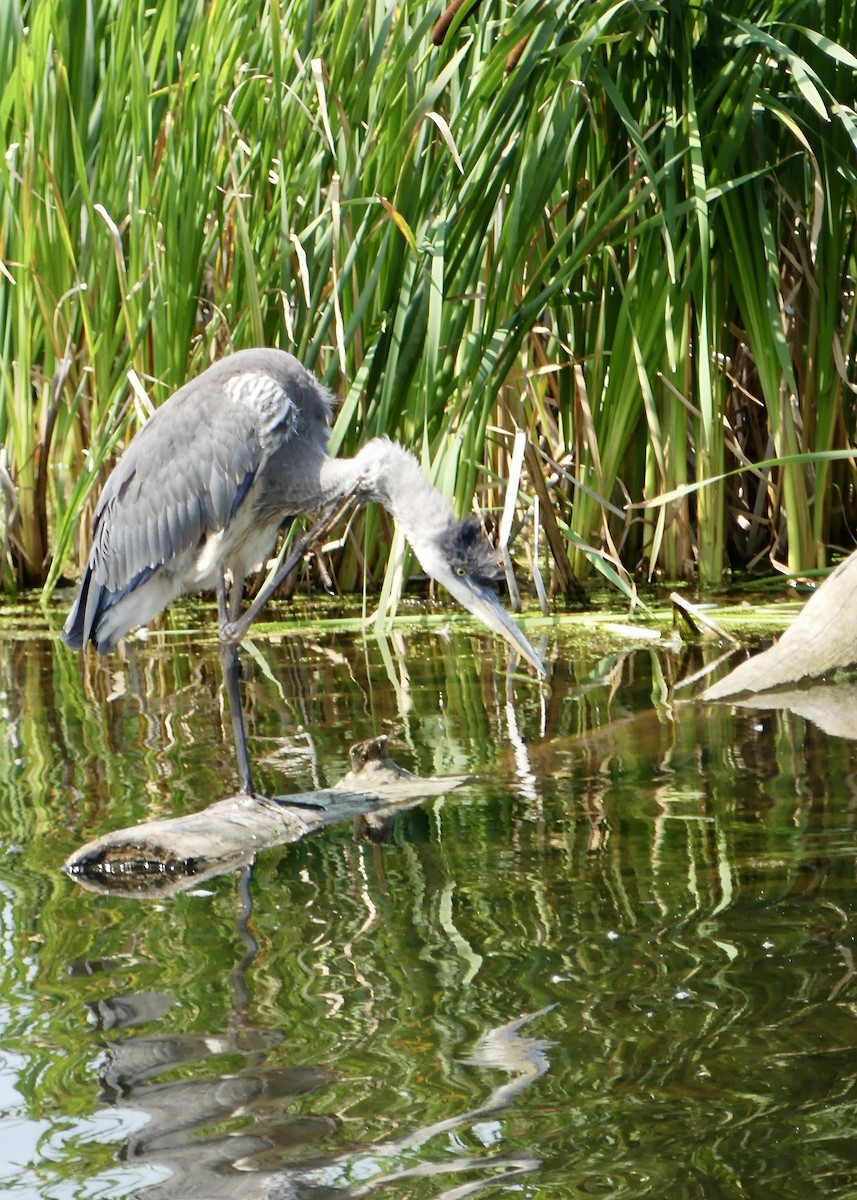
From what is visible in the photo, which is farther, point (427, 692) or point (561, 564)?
point (561, 564)

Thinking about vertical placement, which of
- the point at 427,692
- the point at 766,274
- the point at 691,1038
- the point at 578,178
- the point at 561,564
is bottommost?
the point at 691,1038

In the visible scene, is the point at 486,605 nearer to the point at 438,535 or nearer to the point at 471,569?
the point at 471,569

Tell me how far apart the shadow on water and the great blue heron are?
0.43 m

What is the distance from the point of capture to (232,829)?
3572 millimetres

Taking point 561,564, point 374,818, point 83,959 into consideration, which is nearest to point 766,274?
point 561,564

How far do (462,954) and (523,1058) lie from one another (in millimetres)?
474

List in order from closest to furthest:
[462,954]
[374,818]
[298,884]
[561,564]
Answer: [462,954] → [298,884] → [374,818] → [561,564]

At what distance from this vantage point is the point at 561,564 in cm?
623

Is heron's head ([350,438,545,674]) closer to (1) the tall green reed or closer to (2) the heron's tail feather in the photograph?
(2) the heron's tail feather

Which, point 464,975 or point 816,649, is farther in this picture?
point 816,649

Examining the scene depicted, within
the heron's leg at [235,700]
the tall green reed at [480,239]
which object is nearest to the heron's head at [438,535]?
the heron's leg at [235,700]

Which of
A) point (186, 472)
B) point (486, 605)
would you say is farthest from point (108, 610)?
point (486, 605)

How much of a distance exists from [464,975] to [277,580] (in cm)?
173

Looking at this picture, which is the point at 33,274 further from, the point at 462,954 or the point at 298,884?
the point at 462,954
